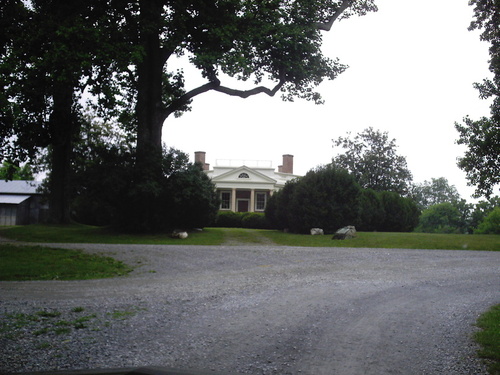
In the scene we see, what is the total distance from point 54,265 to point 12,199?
1412 inches

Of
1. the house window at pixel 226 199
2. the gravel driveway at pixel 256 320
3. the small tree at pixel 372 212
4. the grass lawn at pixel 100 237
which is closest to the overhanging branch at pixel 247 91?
the grass lawn at pixel 100 237

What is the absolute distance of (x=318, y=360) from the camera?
4840mm

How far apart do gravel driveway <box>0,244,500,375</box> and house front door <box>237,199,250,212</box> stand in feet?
152

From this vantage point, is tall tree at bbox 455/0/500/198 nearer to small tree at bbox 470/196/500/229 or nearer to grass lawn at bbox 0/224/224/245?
grass lawn at bbox 0/224/224/245

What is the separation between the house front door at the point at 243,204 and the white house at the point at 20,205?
22913 mm

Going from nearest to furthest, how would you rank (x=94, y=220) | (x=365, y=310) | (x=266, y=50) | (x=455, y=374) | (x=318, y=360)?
(x=455, y=374), (x=318, y=360), (x=365, y=310), (x=266, y=50), (x=94, y=220)

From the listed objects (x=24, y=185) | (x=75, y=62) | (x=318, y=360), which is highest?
(x=75, y=62)

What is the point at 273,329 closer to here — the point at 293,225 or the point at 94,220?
the point at 293,225

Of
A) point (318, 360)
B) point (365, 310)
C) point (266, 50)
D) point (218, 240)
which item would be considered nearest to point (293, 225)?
point (218, 240)

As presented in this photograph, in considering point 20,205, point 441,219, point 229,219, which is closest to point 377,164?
point 441,219

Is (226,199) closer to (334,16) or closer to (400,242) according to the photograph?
(334,16)

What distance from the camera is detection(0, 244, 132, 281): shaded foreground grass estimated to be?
1102cm

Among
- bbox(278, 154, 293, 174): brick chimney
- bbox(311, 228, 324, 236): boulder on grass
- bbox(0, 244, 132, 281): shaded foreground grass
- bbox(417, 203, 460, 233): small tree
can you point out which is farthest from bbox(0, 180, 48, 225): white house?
bbox(417, 203, 460, 233): small tree

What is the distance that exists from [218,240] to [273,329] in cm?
1612
